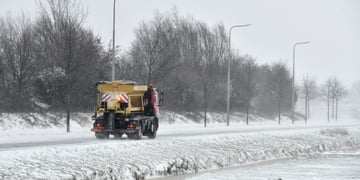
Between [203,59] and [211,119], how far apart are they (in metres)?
7.04

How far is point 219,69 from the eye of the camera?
196ft

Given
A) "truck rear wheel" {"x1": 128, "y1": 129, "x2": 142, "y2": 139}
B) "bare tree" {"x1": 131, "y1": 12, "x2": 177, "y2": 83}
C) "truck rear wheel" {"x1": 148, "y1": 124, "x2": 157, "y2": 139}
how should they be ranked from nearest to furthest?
"truck rear wheel" {"x1": 128, "y1": 129, "x2": 142, "y2": 139} < "truck rear wheel" {"x1": 148, "y1": 124, "x2": 157, "y2": 139} < "bare tree" {"x1": 131, "y1": 12, "x2": 177, "y2": 83}

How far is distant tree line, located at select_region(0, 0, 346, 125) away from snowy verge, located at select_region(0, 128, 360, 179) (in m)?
11.7

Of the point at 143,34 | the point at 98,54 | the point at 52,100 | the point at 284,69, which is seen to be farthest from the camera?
the point at 284,69

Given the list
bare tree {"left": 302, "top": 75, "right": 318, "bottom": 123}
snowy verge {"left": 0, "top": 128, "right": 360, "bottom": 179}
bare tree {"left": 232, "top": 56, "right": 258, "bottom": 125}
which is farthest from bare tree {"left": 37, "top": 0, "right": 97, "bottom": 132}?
bare tree {"left": 302, "top": 75, "right": 318, "bottom": 123}

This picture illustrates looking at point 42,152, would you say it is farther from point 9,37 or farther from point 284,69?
point 284,69

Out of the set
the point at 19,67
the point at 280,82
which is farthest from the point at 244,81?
the point at 19,67

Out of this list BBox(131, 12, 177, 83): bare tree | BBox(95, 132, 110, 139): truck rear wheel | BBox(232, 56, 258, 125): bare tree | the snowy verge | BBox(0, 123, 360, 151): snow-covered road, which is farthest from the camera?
BBox(232, 56, 258, 125): bare tree

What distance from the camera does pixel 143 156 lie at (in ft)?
68.5

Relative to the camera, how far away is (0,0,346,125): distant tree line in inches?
1481

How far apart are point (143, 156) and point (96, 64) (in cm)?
2502

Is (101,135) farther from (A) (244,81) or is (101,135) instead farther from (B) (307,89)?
(B) (307,89)

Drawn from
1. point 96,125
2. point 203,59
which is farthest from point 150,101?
point 203,59

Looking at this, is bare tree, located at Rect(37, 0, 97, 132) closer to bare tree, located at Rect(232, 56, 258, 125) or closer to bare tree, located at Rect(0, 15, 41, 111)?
bare tree, located at Rect(0, 15, 41, 111)
